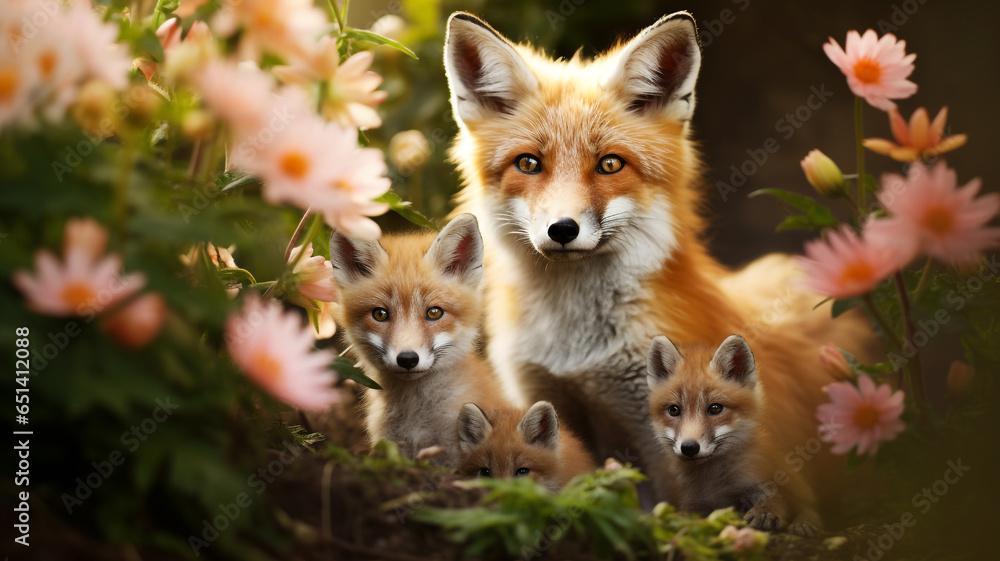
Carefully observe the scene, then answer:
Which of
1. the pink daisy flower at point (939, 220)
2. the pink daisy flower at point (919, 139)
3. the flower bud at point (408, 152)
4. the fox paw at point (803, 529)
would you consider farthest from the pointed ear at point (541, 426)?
the flower bud at point (408, 152)

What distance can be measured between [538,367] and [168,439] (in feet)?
4.42

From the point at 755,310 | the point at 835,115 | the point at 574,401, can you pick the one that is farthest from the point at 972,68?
the point at 574,401

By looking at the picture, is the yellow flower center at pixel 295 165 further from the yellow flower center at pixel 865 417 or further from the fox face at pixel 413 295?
the yellow flower center at pixel 865 417

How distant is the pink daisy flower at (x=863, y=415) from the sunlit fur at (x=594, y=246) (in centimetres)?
62

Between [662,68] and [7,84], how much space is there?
1678 millimetres

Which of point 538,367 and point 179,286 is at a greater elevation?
point 179,286

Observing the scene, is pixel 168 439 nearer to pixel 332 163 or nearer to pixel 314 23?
pixel 332 163

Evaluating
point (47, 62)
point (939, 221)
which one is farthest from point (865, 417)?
point (47, 62)

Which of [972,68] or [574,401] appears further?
[972,68]

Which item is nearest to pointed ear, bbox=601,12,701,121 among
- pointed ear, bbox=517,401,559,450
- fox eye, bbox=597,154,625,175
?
fox eye, bbox=597,154,625,175

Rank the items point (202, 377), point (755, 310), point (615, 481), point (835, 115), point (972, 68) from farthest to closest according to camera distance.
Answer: point (835, 115), point (972, 68), point (755, 310), point (615, 481), point (202, 377)

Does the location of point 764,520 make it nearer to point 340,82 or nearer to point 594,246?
point 594,246

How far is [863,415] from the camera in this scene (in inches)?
60.1

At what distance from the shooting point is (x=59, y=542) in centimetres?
103
